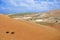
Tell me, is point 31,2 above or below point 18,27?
above

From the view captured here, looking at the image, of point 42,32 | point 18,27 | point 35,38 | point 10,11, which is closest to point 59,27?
point 42,32

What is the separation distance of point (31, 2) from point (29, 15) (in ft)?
0.94

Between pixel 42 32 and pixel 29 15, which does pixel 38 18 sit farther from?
pixel 42 32

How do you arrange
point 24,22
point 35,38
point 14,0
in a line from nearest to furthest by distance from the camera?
point 35,38, point 24,22, point 14,0

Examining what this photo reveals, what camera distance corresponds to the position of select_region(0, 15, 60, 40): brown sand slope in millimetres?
2422

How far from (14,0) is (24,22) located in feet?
1.75

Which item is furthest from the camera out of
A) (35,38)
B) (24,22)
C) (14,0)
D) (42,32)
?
(14,0)

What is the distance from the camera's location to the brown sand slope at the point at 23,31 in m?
2.42

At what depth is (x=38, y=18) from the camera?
2.88 metres

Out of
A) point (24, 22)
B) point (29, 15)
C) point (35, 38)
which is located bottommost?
point (35, 38)

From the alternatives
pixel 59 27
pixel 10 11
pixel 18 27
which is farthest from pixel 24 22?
pixel 59 27

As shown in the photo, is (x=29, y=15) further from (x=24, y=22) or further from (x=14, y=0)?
(x=14, y=0)

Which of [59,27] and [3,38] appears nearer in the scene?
[3,38]

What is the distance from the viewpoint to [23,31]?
8.39 feet
